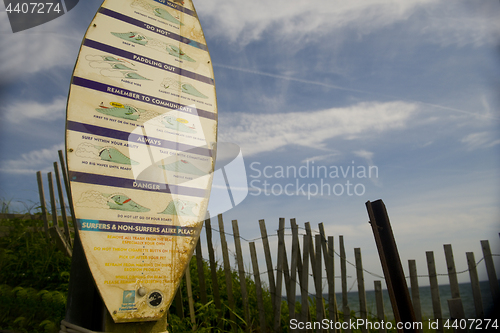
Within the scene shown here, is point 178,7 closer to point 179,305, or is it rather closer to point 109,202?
point 109,202

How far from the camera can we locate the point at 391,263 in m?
2.03

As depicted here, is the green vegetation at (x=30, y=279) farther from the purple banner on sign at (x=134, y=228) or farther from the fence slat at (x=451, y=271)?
the fence slat at (x=451, y=271)

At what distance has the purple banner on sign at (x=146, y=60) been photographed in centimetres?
201

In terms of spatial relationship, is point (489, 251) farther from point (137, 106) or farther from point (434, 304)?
point (137, 106)

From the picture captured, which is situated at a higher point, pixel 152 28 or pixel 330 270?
pixel 152 28

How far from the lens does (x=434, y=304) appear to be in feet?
9.11

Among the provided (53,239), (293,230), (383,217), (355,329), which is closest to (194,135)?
(383,217)

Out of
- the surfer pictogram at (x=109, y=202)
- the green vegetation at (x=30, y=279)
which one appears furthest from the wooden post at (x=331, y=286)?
the green vegetation at (x=30, y=279)

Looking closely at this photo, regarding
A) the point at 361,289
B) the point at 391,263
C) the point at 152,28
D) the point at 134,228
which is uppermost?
the point at 152,28

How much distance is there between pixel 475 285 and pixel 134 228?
266cm

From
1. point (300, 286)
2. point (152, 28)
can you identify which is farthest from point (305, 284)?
point (152, 28)

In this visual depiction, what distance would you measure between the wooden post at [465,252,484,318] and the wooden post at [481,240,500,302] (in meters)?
0.09

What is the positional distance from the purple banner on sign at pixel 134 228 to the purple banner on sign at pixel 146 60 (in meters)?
1.05

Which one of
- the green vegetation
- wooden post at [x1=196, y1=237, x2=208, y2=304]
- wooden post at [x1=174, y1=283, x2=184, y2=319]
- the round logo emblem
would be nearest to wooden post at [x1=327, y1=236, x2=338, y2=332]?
wooden post at [x1=196, y1=237, x2=208, y2=304]
